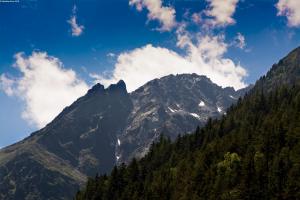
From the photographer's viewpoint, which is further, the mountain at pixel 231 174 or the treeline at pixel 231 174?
the treeline at pixel 231 174

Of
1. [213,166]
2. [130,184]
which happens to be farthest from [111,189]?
[213,166]

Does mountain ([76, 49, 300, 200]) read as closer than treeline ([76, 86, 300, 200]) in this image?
Yes

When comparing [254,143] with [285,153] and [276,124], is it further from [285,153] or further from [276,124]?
[285,153]

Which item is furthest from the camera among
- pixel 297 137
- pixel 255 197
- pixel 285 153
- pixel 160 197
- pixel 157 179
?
pixel 157 179

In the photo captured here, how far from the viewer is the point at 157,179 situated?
17638 cm

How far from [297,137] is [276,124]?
17.1 meters

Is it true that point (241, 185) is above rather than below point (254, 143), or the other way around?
below

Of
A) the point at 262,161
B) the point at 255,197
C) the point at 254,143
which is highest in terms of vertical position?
the point at 254,143

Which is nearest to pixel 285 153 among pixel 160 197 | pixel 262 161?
pixel 262 161

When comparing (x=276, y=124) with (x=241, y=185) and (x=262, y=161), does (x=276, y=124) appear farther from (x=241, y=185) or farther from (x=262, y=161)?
(x=241, y=185)

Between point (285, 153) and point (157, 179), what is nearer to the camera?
point (285, 153)

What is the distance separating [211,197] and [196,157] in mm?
41070

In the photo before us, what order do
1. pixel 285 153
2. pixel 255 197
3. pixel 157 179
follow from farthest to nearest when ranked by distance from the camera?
pixel 157 179 → pixel 285 153 → pixel 255 197

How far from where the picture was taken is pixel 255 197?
130125 millimetres
